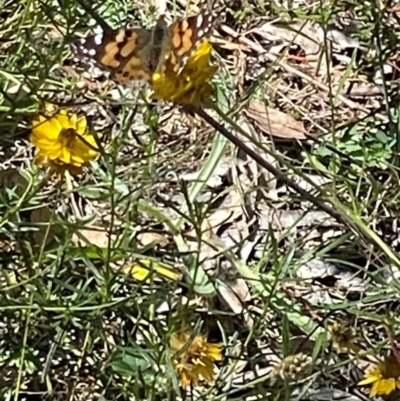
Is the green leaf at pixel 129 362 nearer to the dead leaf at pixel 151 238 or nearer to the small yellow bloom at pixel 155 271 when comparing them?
the small yellow bloom at pixel 155 271

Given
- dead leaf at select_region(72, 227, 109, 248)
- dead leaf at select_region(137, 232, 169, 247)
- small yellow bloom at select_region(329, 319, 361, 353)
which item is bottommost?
dead leaf at select_region(72, 227, 109, 248)

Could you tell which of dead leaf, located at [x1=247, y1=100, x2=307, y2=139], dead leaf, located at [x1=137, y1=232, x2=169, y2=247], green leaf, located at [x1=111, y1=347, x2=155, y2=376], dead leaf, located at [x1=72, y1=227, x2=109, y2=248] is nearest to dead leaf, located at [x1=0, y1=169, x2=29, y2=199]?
dead leaf, located at [x1=72, y1=227, x2=109, y2=248]

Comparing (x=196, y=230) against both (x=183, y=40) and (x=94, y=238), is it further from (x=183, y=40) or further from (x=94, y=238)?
(x=94, y=238)

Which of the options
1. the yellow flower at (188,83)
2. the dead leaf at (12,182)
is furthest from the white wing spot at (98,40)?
the dead leaf at (12,182)

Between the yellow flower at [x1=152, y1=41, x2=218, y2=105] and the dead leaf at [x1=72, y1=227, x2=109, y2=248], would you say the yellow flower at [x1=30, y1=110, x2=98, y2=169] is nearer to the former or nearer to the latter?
the yellow flower at [x1=152, y1=41, x2=218, y2=105]

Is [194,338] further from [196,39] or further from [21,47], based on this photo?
[21,47]

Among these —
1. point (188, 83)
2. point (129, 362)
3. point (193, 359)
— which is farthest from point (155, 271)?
point (188, 83)

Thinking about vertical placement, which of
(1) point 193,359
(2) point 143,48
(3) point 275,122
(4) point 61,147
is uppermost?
(2) point 143,48
